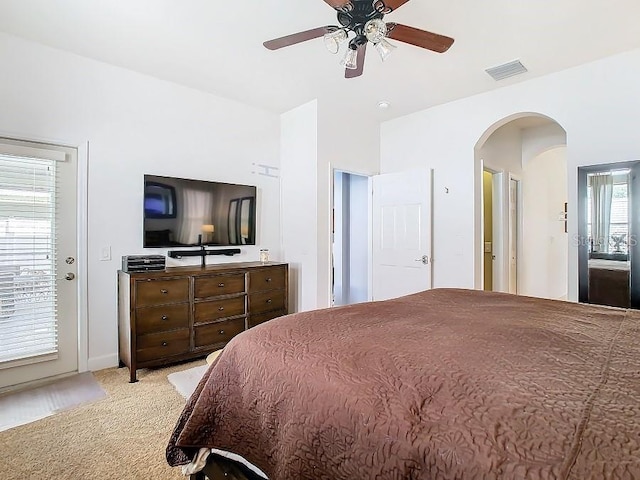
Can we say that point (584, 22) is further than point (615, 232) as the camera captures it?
No

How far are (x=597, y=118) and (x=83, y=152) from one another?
4.59 metres

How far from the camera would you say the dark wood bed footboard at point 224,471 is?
1315mm

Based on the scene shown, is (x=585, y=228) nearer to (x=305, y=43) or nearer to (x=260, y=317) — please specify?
(x=305, y=43)

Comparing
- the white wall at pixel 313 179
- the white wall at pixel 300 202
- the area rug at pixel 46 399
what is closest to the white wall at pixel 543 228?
the white wall at pixel 313 179

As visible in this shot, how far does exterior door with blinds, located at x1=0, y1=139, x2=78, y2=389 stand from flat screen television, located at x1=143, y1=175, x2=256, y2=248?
2.06 ft

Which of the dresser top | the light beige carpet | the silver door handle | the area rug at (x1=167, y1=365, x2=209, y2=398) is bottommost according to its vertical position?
the light beige carpet

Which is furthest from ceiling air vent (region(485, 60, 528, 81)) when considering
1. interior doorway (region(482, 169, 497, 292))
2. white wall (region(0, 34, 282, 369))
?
white wall (region(0, 34, 282, 369))

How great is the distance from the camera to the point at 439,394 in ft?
2.86

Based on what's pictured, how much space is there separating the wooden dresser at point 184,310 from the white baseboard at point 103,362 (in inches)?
4.1

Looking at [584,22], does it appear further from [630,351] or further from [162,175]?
[162,175]

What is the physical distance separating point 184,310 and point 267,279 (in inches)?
36.8

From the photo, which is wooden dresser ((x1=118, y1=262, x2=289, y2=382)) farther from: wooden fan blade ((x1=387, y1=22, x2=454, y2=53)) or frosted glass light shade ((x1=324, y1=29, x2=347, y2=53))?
wooden fan blade ((x1=387, y1=22, x2=454, y2=53))

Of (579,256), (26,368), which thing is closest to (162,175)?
(26,368)

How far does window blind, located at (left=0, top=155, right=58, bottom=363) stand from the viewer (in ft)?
8.89
